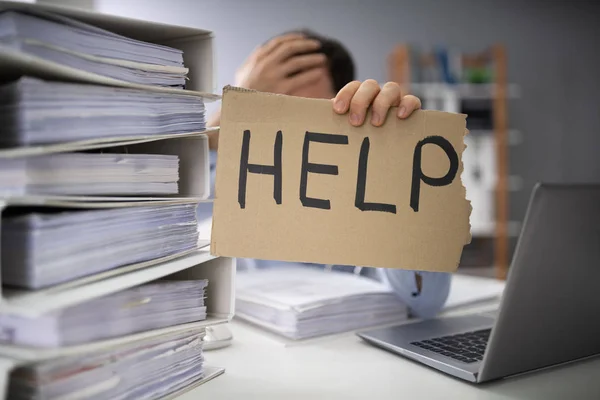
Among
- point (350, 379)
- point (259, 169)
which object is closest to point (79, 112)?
point (259, 169)

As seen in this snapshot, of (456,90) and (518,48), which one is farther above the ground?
(518,48)

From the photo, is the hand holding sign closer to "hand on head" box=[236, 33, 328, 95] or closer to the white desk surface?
the white desk surface

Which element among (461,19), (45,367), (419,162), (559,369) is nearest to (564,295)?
(559,369)

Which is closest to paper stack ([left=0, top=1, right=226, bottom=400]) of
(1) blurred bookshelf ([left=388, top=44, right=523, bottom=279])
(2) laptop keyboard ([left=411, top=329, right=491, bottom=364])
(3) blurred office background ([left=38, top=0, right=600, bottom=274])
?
(2) laptop keyboard ([left=411, top=329, right=491, bottom=364])

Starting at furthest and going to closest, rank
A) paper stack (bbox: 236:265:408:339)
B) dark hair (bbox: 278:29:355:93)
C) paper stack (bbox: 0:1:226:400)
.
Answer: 1. dark hair (bbox: 278:29:355:93)
2. paper stack (bbox: 236:265:408:339)
3. paper stack (bbox: 0:1:226:400)

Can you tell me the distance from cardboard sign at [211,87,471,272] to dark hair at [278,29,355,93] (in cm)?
85

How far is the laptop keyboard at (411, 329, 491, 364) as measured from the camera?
2.53ft

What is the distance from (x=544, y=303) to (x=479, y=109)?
3743 mm

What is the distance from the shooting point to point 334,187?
659 millimetres

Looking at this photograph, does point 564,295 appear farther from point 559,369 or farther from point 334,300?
point 334,300

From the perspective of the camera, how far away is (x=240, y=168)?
2.11 feet

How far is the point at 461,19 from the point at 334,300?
14.0 ft

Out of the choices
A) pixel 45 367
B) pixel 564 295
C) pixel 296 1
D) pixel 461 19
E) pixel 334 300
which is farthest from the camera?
pixel 461 19

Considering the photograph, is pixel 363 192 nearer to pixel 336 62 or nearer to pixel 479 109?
pixel 336 62
